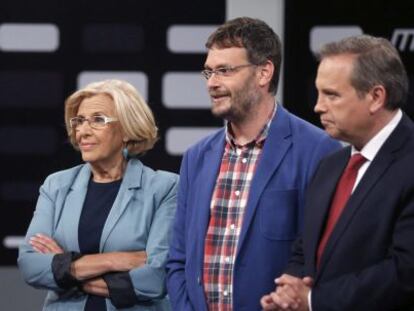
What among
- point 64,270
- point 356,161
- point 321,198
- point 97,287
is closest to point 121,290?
point 97,287

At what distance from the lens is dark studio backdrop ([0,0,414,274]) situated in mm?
5023

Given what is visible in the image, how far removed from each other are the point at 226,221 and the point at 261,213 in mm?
119

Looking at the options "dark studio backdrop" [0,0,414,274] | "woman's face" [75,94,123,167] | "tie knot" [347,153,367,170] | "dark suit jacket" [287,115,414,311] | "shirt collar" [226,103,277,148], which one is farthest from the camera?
"dark studio backdrop" [0,0,414,274]

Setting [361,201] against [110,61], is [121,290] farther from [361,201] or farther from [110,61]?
[110,61]

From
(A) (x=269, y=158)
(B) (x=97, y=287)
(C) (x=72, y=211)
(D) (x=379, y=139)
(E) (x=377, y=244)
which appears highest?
(D) (x=379, y=139)

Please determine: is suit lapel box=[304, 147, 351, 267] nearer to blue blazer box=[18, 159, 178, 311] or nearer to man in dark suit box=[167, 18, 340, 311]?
man in dark suit box=[167, 18, 340, 311]

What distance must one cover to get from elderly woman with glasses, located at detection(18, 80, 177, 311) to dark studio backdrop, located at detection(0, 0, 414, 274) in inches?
55.5

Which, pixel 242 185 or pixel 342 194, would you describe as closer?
pixel 342 194

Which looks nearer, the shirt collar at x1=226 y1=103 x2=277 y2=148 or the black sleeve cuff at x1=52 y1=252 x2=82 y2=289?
the shirt collar at x1=226 y1=103 x2=277 y2=148

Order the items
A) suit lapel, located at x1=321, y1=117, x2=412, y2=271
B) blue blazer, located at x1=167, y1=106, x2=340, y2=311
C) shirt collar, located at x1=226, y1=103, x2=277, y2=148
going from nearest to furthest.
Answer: suit lapel, located at x1=321, y1=117, x2=412, y2=271
blue blazer, located at x1=167, y1=106, x2=340, y2=311
shirt collar, located at x1=226, y1=103, x2=277, y2=148

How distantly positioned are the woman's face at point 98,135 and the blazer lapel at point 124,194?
77 mm

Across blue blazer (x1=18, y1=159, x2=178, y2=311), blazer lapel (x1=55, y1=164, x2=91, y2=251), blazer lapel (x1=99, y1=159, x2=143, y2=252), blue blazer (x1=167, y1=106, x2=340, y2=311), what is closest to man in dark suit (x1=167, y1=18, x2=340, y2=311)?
blue blazer (x1=167, y1=106, x2=340, y2=311)

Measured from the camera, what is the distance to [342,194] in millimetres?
2809

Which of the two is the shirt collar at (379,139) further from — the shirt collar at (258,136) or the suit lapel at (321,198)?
the shirt collar at (258,136)
